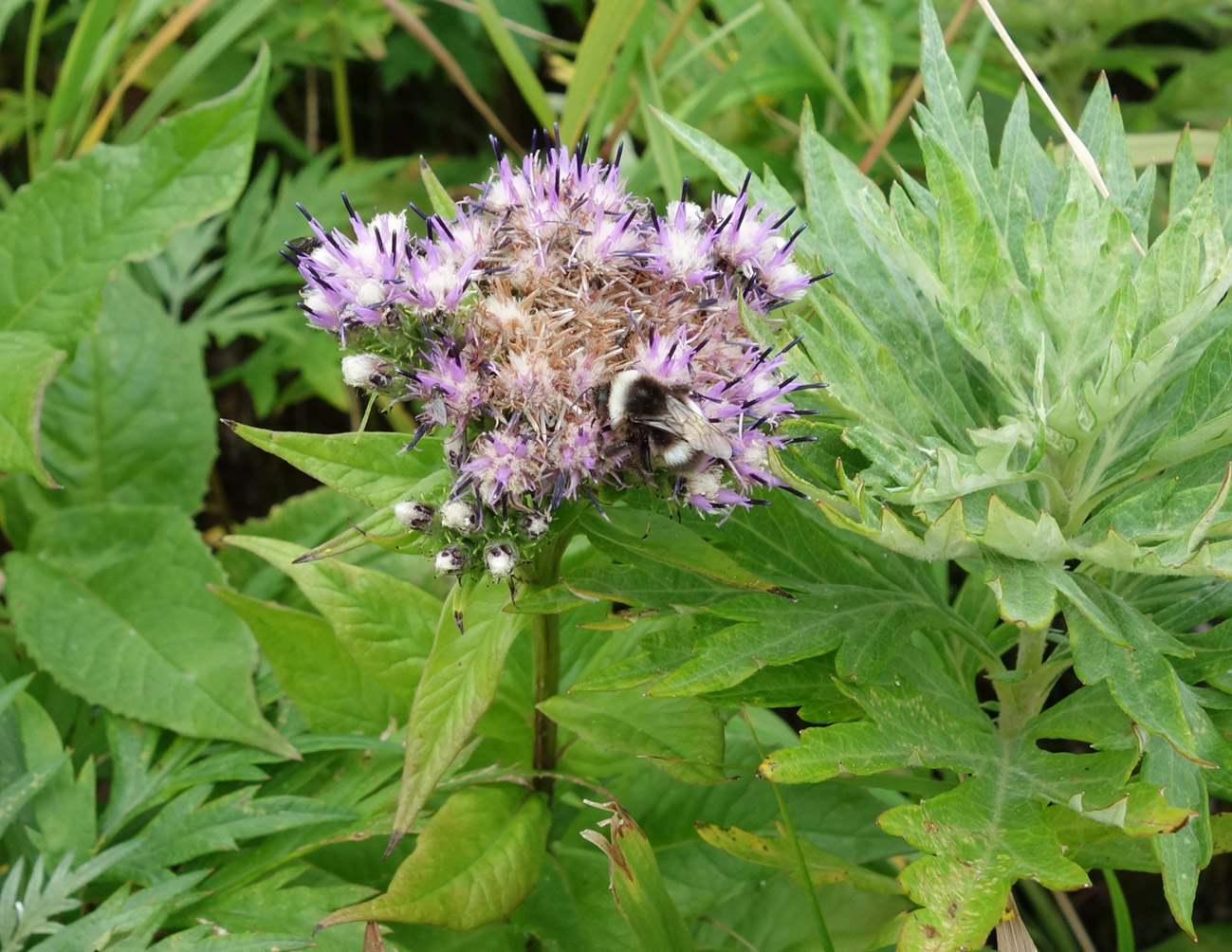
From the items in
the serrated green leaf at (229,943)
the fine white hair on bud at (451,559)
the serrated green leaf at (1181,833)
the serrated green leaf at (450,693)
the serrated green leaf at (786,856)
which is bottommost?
the serrated green leaf at (229,943)

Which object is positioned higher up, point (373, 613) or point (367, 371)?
point (367, 371)

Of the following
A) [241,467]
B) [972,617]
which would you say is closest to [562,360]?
[972,617]

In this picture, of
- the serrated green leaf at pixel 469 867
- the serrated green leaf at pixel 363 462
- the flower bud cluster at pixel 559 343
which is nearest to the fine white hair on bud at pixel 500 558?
the flower bud cluster at pixel 559 343

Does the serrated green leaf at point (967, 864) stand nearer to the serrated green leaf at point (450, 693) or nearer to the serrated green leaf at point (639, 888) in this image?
the serrated green leaf at point (639, 888)

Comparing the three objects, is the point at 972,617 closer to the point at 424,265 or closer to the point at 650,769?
the point at 650,769

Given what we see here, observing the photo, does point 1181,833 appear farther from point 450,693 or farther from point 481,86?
point 481,86

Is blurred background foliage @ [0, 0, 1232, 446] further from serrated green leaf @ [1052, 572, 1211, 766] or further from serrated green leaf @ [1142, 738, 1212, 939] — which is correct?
serrated green leaf @ [1142, 738, 1212, 939]

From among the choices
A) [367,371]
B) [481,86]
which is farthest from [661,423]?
[481,86]
